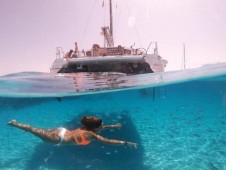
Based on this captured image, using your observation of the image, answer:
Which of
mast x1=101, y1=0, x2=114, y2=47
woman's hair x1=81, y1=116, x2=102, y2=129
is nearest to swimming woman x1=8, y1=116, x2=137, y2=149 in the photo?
woman's hair x1=81, y1=116, x2=102, y2=129

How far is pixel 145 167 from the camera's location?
891 cm

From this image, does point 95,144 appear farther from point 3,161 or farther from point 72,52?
point 72,52

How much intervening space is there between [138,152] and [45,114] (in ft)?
64.5

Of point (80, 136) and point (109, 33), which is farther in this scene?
point (109, 33)

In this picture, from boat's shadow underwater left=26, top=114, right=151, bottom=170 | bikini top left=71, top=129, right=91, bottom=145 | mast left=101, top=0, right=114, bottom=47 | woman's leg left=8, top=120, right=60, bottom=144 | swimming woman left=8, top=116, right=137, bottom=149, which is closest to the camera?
woman's leg left=8, top=120, right=60, bottom=144

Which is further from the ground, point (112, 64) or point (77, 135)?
point (112, 64)

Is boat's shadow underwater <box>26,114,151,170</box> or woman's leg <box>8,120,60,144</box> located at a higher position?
woman's leg <box>8,120,60,144</box>

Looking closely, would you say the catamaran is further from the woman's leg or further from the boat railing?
the woman's leg

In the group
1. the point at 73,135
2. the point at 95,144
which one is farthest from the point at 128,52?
the point at 73,135

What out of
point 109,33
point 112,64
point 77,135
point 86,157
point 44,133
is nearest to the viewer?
point 44,133

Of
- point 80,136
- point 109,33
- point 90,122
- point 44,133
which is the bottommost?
point 80,136


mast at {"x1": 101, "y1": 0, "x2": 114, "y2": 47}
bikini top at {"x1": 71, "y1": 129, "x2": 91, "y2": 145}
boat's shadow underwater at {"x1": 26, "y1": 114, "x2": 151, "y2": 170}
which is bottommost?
boat's shadow underwater at {"x1": 26, "y1": 114, "x2": 151, "y2": 170}

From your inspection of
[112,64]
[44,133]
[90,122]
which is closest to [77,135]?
[90,122]

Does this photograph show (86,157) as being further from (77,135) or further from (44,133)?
(44,133)
